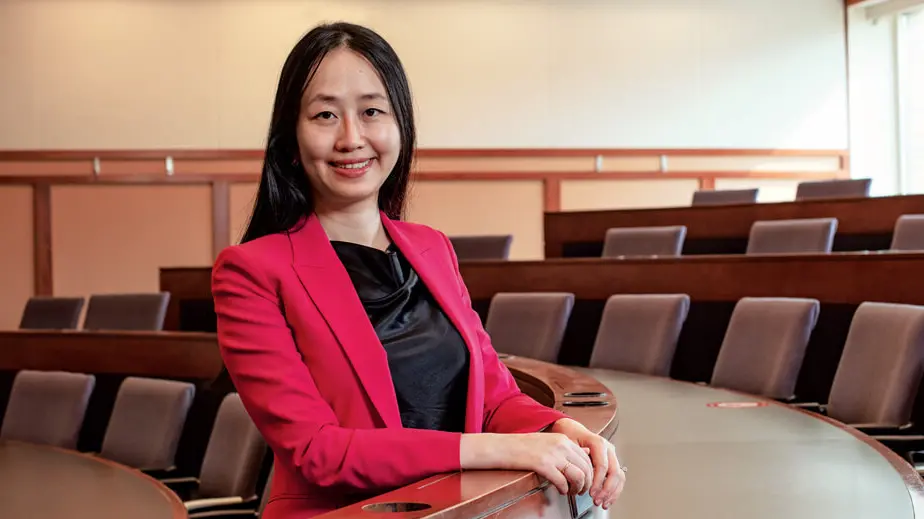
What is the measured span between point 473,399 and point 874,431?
90 centimetres

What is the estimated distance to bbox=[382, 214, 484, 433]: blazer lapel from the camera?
0.75 meters

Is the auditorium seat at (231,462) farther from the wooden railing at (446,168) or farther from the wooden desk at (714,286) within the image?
the wooden railing at (446,168)

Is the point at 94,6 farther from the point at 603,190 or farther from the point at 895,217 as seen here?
the point at 895,217

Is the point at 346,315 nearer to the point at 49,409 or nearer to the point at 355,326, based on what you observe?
the point at 355,326

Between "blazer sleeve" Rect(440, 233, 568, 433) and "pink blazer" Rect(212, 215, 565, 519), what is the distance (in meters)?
0.01

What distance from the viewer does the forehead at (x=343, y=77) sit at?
2.40 ft

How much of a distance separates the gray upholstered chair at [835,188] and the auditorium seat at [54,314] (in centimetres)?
218

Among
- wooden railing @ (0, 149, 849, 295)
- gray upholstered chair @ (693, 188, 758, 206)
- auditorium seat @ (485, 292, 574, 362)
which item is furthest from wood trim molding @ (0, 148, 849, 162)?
auditorium seat @ (485, 292, 574, 362)

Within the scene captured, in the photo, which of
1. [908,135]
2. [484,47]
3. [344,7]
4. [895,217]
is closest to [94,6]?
[344,7]

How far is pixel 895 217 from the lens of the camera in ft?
8.00

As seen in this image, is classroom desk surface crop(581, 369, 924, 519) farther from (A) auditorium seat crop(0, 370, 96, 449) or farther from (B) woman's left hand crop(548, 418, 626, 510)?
(A) auditorium seat crop(0, 370, 96, 449)

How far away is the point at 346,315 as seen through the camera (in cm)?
72

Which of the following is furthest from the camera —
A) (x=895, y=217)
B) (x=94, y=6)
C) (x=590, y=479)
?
(x=94, y=6)

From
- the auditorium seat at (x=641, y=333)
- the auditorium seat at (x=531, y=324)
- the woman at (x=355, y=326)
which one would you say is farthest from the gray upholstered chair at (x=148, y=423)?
the woman at (x=355, y=326)
